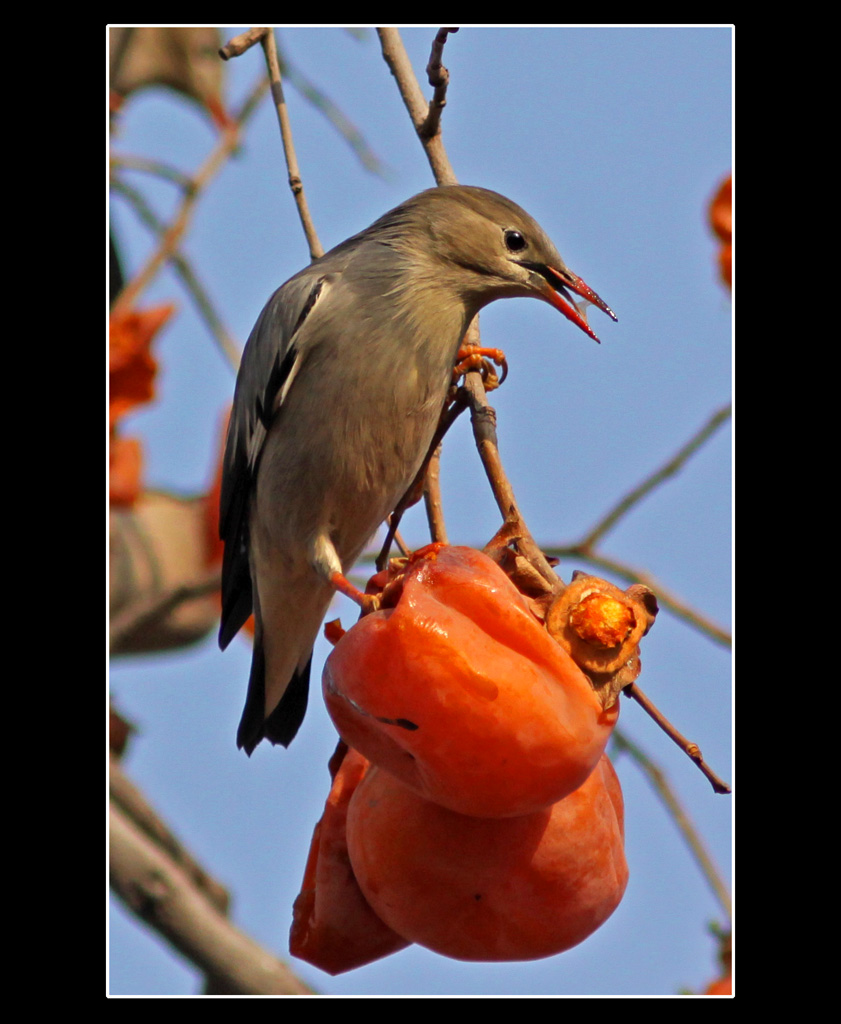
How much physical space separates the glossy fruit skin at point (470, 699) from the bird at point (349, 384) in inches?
62.2

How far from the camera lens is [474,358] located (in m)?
3.67

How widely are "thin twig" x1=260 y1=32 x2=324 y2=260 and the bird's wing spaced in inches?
5.0

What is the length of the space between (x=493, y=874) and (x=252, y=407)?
7.49ft

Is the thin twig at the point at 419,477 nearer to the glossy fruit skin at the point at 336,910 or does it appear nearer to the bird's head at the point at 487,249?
the bird's head at the point at 487,249

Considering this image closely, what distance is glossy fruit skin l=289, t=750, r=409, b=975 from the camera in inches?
92.5

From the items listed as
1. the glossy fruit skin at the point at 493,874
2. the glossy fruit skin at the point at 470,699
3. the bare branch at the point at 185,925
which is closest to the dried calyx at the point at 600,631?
the glossy fruit skin at the point at 470,699

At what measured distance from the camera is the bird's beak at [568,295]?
11.2 feet

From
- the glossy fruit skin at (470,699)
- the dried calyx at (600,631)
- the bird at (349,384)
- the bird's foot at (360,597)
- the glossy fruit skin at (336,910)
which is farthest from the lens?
the bird at (349,384)

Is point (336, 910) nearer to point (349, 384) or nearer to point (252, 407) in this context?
point (349, 384)

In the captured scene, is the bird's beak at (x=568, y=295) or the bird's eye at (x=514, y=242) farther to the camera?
the bird's eye at (x=514, y=242)

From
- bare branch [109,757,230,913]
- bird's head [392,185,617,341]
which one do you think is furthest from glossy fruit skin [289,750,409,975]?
bird's head [392,185,617,341]

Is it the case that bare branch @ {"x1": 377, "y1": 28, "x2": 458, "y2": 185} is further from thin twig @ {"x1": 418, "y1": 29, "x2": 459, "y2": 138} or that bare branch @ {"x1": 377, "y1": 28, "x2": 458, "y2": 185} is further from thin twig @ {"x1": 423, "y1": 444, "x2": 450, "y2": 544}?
thin twig @ {"x1": 423, "y1": 444, "x2": 450, "y2": 544}

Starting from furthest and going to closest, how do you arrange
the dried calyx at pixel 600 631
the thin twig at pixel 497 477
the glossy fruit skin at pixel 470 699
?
the thin twig at pixel 497 477 → the dried calyx at pixel 600 631 → the glossy fruit skin at pixel 470 699

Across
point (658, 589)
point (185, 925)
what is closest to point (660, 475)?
point (658, 589)
